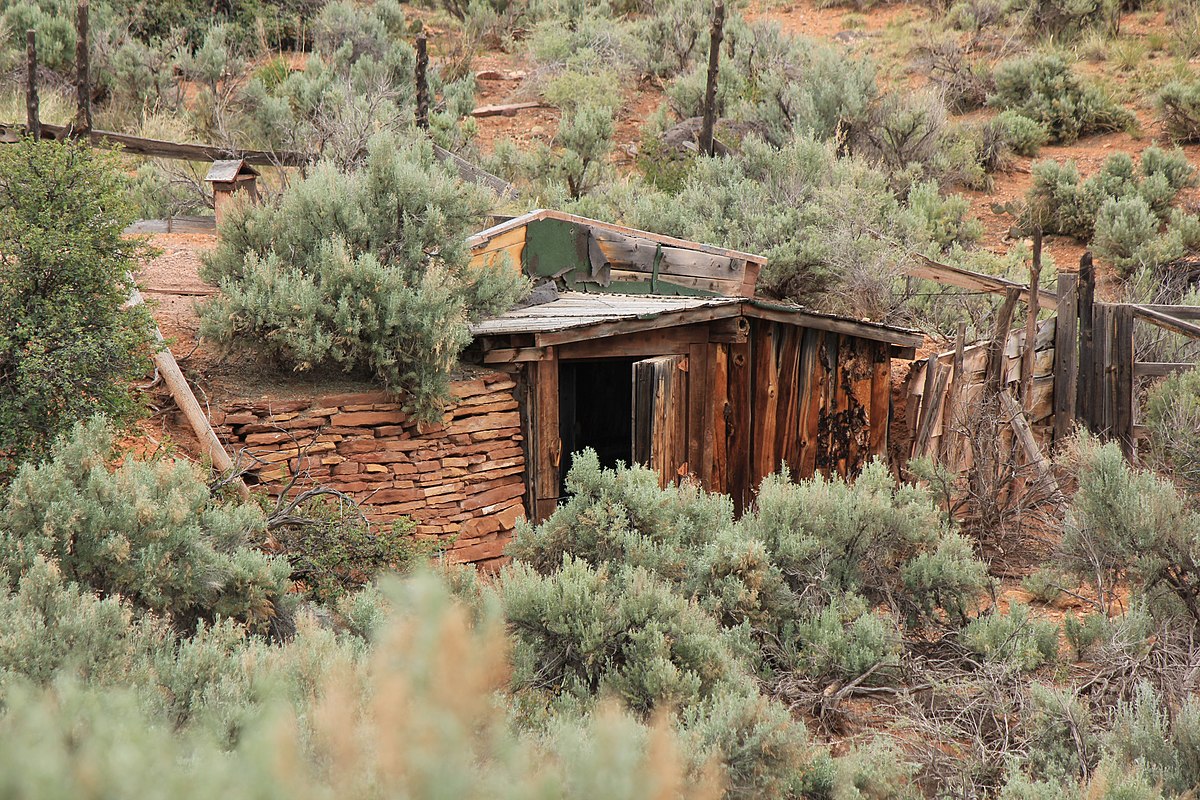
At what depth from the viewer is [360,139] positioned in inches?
546

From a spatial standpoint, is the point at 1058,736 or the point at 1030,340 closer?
the point at 1058,736

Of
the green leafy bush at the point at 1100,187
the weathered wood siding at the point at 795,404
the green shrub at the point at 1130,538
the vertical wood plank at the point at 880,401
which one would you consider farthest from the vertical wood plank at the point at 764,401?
the green leafy bush at the point at 1100,187

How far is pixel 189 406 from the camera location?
7.27 meters

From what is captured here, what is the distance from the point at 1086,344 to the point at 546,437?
5136 mm

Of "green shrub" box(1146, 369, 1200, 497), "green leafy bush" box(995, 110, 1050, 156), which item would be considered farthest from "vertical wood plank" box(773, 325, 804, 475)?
"green leafy bush" box(995, 110, 1050, 156)

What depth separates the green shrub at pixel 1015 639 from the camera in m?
5.55

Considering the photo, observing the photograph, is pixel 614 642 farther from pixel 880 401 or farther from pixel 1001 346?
pixel 1001 346

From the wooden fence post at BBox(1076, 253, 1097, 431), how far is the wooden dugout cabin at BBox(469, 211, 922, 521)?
1539 millimetres

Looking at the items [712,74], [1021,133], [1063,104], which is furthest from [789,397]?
[1063,104]

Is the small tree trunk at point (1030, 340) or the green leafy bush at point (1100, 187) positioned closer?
the small tree trunk at point (1030, 340)

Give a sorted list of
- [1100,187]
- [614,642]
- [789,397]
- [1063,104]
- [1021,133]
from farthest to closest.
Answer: [1063,104] < [1021,133] < [1100,187] < [789,397] < [614,642]

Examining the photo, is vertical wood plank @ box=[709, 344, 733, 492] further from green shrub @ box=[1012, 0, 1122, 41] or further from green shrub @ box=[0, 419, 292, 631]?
green shrub @ box=[1012, 0, 1122, 41]

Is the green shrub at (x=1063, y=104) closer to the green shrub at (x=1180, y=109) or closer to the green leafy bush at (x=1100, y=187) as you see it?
the green shrub at (x=1180, y=109)

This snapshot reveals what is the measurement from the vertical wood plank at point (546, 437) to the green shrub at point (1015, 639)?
359cm
